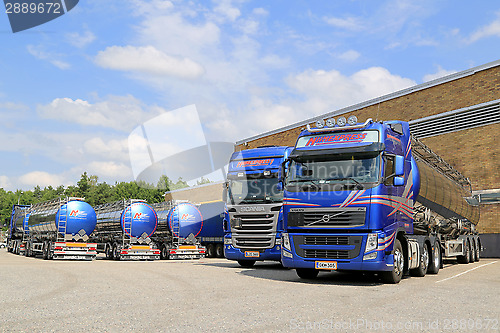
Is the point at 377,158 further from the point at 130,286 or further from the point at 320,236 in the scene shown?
the point at 130,286

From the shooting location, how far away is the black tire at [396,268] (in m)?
10.6

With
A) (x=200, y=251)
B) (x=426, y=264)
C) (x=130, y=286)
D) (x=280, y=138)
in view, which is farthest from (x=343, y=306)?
(x=280, y=138)

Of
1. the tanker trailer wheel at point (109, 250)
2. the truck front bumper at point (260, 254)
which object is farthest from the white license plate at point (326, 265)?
the tanker trailer wheel at point (109, 250)

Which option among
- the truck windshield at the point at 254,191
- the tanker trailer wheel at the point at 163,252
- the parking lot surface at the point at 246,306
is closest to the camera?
the parking lot surface at the point at 246,306

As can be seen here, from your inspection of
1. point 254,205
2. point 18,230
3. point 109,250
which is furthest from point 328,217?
point 18,230

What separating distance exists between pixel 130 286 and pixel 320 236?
447 centimetres

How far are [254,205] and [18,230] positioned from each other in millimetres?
27756

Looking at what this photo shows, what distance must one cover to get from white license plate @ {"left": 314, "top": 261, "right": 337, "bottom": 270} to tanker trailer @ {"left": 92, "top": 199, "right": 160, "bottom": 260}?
613 inches

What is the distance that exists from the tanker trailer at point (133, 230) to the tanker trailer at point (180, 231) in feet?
2.39

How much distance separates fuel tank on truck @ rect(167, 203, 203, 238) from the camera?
2519 cm

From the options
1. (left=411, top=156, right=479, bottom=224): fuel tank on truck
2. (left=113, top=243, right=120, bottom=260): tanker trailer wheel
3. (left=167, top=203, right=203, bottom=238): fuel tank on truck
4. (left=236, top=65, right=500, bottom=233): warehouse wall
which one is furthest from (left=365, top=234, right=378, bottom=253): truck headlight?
(left=236, top=65, right=500, bottom=233): warehouse wall

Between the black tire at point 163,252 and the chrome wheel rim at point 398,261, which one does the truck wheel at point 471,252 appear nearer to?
the chrome wheel rim at point 398,261

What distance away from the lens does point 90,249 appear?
925 inches

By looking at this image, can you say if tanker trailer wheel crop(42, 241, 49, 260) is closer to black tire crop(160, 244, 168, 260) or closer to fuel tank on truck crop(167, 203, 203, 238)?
black tire crop(160, 244, 168, 260)
